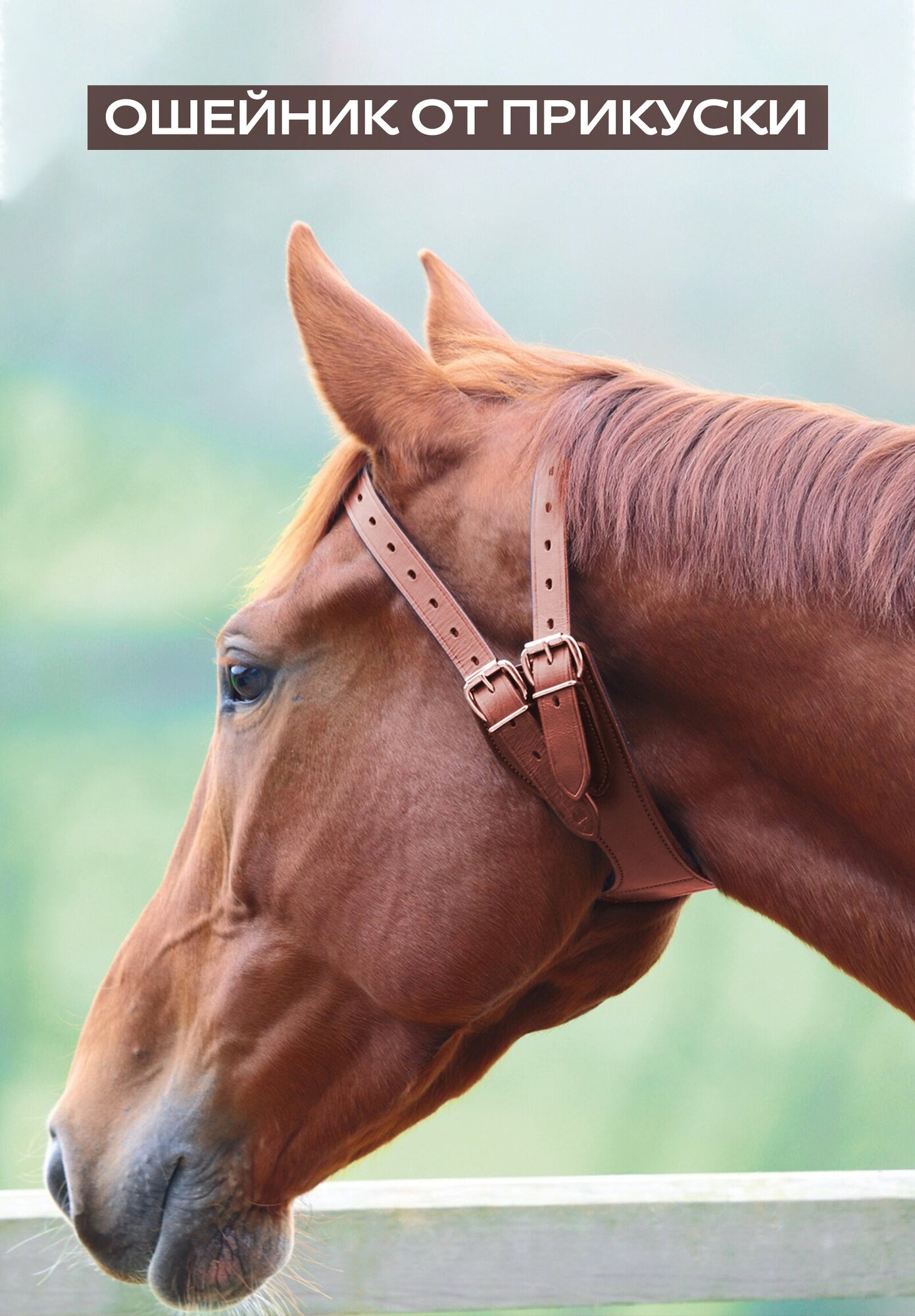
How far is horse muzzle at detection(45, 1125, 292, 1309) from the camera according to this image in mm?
1091

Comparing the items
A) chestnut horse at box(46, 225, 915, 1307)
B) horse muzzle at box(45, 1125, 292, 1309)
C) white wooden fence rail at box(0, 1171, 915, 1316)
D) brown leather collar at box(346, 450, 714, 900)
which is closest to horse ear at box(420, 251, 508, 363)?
chestnut horse at box(46, 225, 915, 1307)

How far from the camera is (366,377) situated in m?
1.02

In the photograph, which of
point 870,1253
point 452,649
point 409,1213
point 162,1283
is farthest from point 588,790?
point 870,1253

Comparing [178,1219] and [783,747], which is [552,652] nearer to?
[783,747]

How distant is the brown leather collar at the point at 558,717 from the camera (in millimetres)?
905

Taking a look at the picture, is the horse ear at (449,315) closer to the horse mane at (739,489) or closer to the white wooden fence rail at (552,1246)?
the horse mane at (739,489)

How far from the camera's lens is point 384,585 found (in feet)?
3.34

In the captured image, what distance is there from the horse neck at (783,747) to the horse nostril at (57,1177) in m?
0.77

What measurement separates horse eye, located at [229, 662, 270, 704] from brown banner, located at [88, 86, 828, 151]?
2205 mm

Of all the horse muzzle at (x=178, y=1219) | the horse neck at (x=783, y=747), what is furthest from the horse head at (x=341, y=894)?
the horse neck at (x=783, y=747)

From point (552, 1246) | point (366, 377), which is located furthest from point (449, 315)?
point (552, 1246)

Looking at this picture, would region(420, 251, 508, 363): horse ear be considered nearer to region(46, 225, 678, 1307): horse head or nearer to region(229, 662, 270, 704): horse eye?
region(46, 225, 678, 1307): horse head

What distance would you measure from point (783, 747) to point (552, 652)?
20 cm

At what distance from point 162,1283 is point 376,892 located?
0.50 meters
